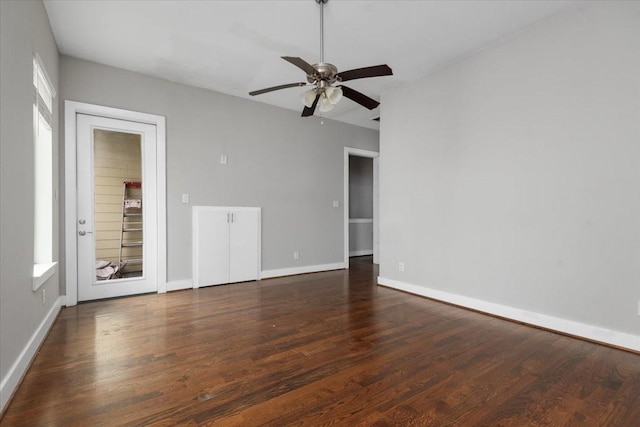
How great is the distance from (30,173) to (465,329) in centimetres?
359

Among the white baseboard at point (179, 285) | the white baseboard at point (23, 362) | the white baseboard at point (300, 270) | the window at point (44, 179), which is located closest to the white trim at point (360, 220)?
the white baseboard at point (300, 270)

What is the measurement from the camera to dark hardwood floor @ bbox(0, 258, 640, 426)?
152 centimetres

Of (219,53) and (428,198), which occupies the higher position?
(219,53)

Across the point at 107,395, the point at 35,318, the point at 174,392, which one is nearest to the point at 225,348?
the point at 174,392

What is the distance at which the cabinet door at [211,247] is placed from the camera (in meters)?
4.14

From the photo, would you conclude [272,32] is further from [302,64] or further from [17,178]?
[17,178]

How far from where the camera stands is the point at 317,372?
192 cm

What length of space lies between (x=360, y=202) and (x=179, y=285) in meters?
4.82

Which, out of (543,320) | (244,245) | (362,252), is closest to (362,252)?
(362,252)

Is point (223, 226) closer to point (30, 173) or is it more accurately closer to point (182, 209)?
point (182, 209)

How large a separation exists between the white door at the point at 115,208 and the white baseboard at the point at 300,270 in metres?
1.54

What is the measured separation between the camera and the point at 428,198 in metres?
3.72

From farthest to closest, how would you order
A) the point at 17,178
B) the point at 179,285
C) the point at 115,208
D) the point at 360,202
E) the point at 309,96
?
the point at 360,202 < the point at 179,285 < the point at 115,208 < the point at 309,96 < the point at 17,178

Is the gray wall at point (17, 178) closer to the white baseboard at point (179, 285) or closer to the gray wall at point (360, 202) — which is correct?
the white baseboard at point (179, 285)
